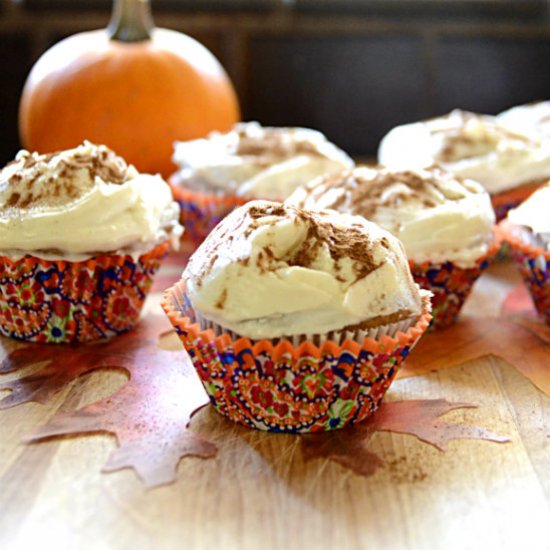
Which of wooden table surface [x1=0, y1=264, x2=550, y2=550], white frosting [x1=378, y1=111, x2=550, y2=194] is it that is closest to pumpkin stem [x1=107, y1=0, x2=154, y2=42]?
white frosting [x1=378, y1=111, x2=550, y2=194]

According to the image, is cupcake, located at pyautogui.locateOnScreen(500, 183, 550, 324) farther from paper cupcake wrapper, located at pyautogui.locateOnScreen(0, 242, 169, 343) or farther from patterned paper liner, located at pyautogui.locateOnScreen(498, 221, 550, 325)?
paper cupcake wrapper, located at pyautogui.locateOnScreen(0, 242, 169, 343)

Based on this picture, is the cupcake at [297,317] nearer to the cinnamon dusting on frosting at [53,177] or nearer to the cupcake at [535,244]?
the cinnamon dusting on frosting at [53,177]

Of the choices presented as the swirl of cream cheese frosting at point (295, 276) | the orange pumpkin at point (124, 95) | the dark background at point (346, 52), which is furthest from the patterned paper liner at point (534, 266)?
the dark background at point (346, 52)

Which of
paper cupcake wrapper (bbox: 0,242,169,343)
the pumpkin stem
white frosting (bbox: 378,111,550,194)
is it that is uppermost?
the pumpkin stem

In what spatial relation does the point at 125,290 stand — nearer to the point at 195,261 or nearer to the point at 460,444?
the point at 195,261

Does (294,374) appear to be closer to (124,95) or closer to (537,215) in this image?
(537,215)

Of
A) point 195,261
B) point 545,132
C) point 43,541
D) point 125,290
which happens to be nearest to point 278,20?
point 545,132
